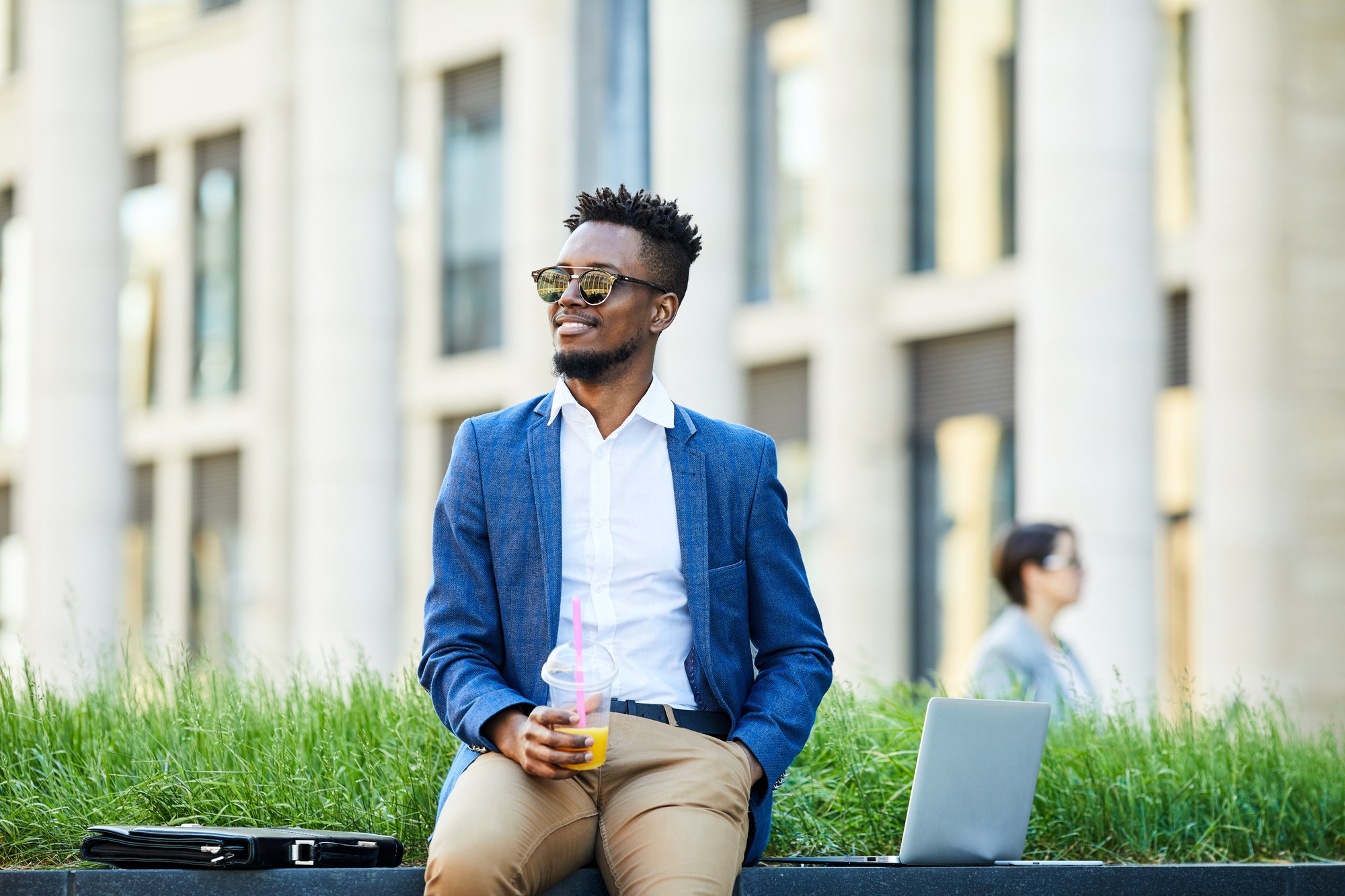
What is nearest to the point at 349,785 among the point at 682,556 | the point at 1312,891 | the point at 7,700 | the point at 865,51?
the point at 7,700

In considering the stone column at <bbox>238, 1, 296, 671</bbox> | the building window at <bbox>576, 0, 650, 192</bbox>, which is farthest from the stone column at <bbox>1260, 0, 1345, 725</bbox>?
the stone column at <bbox>238, 1, 296, 671</bbox>

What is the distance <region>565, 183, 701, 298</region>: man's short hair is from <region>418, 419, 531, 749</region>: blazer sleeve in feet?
1.83

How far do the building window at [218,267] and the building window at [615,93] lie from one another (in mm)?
18072

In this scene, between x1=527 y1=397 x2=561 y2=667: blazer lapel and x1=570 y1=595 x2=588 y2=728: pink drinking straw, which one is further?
x1=527 y1=397 x2=561 y2=667: blazer lapel

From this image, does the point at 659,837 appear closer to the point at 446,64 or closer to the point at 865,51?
the point at 865,51

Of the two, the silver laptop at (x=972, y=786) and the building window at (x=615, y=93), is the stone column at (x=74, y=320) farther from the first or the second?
the silver laptop at (x=972, y=786)

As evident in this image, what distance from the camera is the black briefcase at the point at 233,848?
A: 4.15 meters

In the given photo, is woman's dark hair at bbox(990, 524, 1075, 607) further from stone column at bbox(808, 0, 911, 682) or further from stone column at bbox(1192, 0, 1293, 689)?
stone column at bbox(808, 0, 911, 682)

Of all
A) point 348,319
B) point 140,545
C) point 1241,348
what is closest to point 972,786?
point 1241,348

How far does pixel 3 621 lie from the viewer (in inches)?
1052

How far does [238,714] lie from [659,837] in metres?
2.11

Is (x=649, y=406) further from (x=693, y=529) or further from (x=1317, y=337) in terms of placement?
(x=1317, y=337)

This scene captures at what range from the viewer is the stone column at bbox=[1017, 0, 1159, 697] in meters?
11.9

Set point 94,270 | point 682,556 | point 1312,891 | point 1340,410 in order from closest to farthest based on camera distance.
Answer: point 682,556
point 1312,891
point 1340,410
point 94,270
